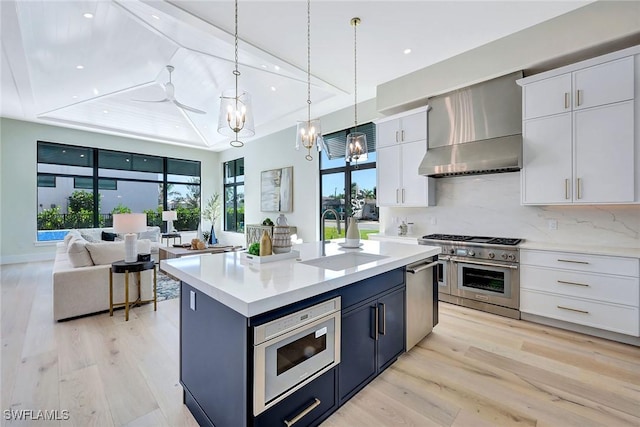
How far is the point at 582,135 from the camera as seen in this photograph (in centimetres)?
282

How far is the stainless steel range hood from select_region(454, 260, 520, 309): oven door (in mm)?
1187

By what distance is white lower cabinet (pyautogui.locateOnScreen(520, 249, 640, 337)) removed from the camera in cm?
256

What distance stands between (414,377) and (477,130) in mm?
3004

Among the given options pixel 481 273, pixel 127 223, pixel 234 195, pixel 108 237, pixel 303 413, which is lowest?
pixel 303 413

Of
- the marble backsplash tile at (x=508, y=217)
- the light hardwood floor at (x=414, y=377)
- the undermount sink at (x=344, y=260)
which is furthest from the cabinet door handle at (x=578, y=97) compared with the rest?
the undermount sink at (x=344, y=260)

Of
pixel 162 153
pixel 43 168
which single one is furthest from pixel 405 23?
pixel 43 168

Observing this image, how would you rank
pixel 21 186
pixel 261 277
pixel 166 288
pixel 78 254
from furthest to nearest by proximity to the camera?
pixel 21 186 < pixel 166 288 < pixel 78 254 < pixel 261 277

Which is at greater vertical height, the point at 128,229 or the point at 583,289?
the point at 128,229

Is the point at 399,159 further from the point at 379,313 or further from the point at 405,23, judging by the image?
the point at 379,313

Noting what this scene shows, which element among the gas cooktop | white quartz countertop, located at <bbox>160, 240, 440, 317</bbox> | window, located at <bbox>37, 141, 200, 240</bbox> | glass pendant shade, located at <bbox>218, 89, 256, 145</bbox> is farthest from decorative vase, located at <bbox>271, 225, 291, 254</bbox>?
window, located at <bbox>37, 141, 200, 240</bbox>

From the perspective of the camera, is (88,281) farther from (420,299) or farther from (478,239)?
(478,239)

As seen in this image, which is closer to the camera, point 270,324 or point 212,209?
point 270,324

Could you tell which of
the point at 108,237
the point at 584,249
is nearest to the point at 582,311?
the point at 584,249

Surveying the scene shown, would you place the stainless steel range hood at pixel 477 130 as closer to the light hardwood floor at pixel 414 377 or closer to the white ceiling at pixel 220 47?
the white ceiling at pixel 220 47
